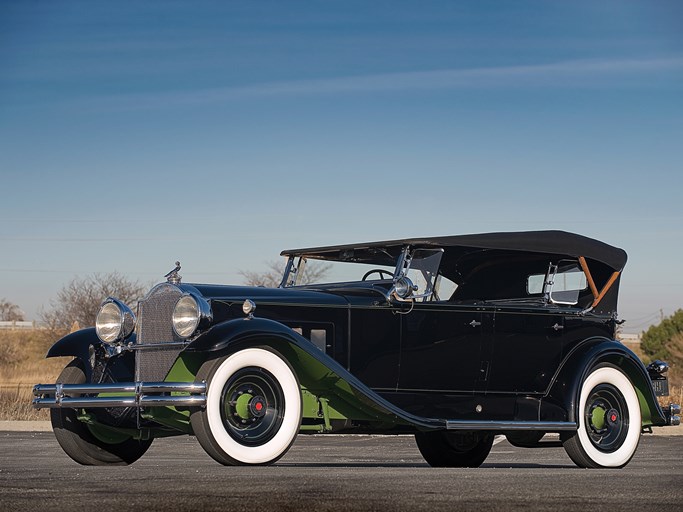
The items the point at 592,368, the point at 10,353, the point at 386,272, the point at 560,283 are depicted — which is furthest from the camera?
the point at 10,353

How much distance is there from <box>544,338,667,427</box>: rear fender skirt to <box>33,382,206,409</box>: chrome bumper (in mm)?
3783

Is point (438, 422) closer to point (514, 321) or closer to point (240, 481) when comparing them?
point (514, 321)

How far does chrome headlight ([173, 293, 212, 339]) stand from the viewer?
27.5 ft

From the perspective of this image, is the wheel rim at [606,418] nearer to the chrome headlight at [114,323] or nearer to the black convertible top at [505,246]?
the black convertible top at [505,246]

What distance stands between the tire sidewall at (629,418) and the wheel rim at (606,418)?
32mm

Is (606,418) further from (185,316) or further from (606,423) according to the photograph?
(185,316)

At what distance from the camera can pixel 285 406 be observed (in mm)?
7992

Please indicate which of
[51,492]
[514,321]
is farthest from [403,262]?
[51,492]

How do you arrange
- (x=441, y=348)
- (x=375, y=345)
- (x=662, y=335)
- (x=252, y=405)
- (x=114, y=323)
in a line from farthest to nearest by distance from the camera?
(x=662, y=335) < (x=441, y=348) < (x=114, y=323) < (x=375, y=345) < (x=252, y=405)

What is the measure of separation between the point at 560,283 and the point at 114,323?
169 inches

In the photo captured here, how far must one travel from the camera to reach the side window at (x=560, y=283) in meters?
10.7

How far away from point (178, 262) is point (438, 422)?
254cm

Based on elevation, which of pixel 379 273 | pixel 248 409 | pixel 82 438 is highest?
pixel 379 273

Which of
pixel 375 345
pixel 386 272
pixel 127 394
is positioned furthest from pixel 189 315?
pixel 386 272
